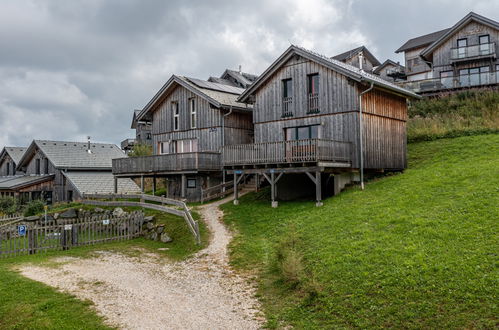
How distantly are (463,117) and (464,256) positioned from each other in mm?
27518

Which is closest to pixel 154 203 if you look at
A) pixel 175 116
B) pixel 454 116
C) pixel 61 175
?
pixel 175 116

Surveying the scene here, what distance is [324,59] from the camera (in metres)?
24.2

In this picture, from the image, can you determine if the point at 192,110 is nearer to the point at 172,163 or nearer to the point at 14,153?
the point at 172,163

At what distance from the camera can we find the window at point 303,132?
25191 mm

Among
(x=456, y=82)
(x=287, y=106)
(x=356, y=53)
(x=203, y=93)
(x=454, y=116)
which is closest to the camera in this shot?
(x=287, y=106)

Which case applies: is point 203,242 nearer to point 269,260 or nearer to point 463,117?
point 269,260

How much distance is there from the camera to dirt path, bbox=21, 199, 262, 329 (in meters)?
10.3

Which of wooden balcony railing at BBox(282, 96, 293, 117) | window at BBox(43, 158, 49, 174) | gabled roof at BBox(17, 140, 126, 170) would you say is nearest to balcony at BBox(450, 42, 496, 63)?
wooden balcony railing at BBox(282, 96, 293, 117)

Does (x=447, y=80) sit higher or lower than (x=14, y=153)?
higher

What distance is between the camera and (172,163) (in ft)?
97.0

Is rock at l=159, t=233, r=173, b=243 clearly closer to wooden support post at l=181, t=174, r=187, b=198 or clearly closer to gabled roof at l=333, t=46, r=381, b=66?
wooden support post at l=181, t=174, r=187, b=198

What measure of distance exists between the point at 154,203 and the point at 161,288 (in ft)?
59.3

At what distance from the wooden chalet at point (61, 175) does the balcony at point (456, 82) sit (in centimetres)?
2995

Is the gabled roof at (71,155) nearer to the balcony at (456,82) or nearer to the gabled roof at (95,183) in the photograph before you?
the gabled roof at (95,183)
